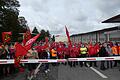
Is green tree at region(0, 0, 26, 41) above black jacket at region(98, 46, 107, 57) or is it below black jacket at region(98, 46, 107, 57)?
above

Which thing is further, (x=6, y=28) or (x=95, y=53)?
(x=6, y=28)

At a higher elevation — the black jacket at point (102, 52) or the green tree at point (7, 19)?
the green tree at point (7, 19)

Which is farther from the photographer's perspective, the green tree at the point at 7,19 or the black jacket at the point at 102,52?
the green tree at the point at 7,19

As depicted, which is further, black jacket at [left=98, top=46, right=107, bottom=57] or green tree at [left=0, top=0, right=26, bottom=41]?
green tree at [left=0, top=0, right=26, bottom=41]

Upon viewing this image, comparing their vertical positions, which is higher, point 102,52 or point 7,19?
point 7,19

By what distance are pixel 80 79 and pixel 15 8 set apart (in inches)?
2837

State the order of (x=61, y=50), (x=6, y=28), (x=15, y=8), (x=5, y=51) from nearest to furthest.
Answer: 1. (x=5, y=51)
2. (x=61, y=50)
3. (x=6, y=28)
4. (x=15, y=8)

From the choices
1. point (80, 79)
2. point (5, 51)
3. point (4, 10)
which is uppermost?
point (4, 10)

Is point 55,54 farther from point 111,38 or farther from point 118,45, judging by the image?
point 111,38

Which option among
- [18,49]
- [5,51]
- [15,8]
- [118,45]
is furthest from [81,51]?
[15,8]

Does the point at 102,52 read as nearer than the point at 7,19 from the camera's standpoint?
Yes

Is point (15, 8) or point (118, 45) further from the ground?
point (15, 8)

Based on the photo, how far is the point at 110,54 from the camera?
20.8 m

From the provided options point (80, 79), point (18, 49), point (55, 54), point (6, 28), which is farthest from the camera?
point (6, 28)
